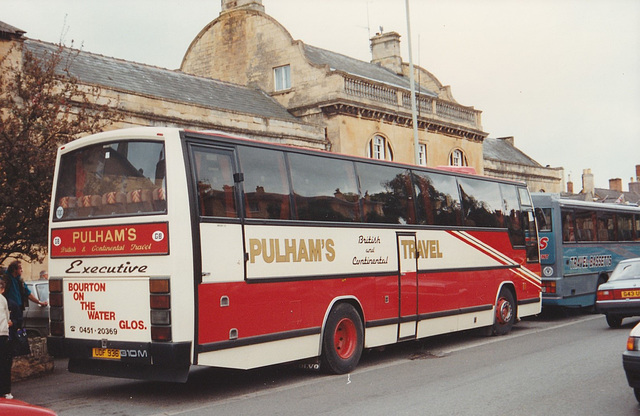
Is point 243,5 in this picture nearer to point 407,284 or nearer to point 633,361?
point 407,284

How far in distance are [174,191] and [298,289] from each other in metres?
2.61

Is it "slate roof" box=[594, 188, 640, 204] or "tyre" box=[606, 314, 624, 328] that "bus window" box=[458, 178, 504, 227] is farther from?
"slate roof" box=[594, 188, 640, 204]

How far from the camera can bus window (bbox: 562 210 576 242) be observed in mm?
20248

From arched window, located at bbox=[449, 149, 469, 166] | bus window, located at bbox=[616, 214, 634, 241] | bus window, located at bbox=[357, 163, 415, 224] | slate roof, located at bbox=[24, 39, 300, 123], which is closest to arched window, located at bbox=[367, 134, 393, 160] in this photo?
slate roof, located at bbox=[24, 39, 300, 123]

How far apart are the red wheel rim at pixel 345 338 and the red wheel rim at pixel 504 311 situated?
218 inches

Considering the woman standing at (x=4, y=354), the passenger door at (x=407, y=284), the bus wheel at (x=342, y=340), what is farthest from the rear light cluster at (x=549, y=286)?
the woman standing at (x=4, y=354)

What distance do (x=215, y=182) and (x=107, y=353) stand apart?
8.49 ft

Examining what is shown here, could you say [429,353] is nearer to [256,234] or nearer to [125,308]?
[256,234]

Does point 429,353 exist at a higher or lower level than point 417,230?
lower

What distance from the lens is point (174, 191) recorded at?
30.8 ft

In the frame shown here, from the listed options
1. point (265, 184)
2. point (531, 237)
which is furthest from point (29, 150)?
point (531, 237)

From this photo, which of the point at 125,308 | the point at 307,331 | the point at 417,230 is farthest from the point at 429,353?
the point at 125,308

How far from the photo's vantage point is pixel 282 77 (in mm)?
38969

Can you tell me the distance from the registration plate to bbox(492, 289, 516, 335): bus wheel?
9.35m
